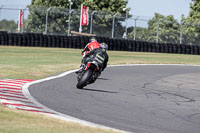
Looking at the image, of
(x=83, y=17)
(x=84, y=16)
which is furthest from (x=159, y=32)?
(x=83, y=17)

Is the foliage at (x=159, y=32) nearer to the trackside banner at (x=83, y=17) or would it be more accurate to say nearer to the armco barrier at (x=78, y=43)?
the armco barrier at (x=78, y=43)

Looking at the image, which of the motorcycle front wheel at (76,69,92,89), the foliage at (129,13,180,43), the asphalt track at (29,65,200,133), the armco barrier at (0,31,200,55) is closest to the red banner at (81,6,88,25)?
the armco barrier at (0,31,200,55)

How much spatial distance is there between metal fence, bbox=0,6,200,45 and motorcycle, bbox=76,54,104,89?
2185 cm

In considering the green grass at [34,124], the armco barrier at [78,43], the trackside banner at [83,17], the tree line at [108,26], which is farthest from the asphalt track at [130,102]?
the trackside banner at [83,17]

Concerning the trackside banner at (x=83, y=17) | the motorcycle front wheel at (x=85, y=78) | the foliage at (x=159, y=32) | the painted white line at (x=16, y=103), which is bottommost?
A: the painted white line at (x=16, y=103)

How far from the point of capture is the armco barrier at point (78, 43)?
100ft

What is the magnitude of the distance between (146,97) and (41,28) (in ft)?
80.8

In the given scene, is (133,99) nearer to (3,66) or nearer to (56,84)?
(56,84)

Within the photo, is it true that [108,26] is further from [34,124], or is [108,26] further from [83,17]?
[34,124]

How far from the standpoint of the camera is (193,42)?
3850 cm

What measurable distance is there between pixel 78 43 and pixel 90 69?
67.1ft

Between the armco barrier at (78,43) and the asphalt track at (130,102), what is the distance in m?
15.4

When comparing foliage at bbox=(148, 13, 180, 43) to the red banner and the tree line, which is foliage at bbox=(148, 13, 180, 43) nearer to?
the tree line

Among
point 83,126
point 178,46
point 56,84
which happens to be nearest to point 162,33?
point 178,46
